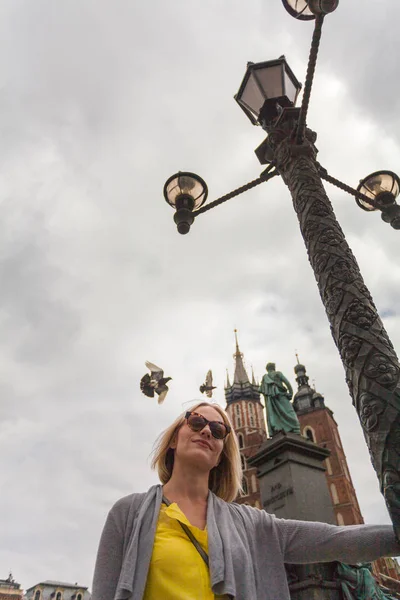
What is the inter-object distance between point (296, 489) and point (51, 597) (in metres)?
55.8

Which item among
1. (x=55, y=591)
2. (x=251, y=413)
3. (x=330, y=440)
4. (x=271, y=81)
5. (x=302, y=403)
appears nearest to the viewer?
(x=271, y=81)

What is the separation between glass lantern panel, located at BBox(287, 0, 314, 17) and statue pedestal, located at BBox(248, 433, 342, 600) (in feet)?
22.6

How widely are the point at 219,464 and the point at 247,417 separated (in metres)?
51.7

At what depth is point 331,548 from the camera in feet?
5.27

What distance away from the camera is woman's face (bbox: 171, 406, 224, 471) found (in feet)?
6.51

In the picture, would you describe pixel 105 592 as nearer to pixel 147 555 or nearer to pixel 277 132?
pixel 147 555

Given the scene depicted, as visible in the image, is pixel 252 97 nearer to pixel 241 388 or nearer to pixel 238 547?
pixel 238 547

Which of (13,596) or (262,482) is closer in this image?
(262,482)

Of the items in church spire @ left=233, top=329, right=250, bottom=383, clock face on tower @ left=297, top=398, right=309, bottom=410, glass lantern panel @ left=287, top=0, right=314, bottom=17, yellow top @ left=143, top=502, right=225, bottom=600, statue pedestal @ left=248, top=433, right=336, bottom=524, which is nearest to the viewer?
yellow top @ left=143, top=502, right=225, bottom=600

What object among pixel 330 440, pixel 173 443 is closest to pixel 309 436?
pixel 330 440

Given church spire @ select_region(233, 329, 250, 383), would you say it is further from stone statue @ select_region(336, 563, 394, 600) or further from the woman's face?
the woman's face

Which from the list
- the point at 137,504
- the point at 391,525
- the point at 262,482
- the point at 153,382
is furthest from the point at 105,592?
the point at 153,382

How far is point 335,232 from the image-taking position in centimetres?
275

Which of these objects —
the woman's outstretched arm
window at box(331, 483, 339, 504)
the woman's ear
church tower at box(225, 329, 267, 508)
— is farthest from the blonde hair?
church tower at box(225, 329, 267, 508)
